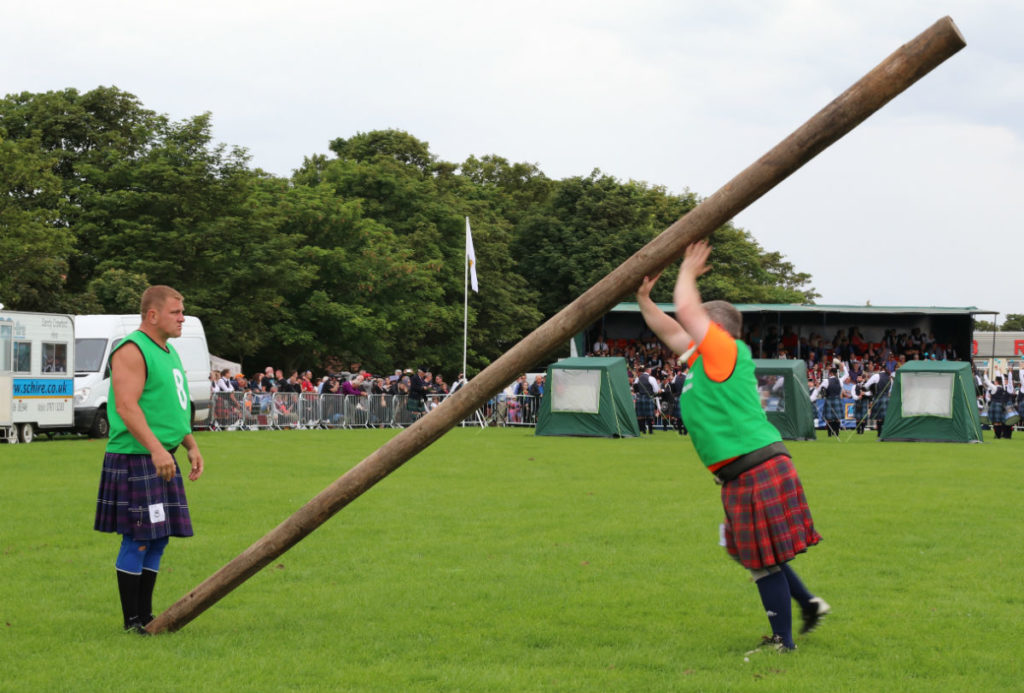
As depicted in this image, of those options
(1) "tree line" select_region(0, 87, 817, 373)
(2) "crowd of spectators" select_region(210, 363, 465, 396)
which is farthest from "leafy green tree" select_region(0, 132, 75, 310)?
(2) "crowd of spectators" select_region(210, 363, 465, 396)

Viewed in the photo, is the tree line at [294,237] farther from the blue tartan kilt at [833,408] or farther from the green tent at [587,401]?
the blue tartan kilt at [833,408]

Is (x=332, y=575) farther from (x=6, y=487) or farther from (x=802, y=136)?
(x=6, y=487)

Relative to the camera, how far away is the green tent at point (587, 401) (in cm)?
2311

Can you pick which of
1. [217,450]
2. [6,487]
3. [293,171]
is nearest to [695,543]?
[6,487]

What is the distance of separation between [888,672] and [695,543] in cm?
335

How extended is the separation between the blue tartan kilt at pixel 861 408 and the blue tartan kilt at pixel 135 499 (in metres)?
23.3

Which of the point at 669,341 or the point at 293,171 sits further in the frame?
Answer: the point at 293,171

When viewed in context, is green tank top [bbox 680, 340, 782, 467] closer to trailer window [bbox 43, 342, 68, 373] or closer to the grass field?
the grass field

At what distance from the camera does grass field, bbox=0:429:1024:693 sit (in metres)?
4.32

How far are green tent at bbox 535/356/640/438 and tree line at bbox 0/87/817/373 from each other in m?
11.9

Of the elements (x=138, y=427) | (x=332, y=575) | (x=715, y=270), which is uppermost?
(x=715, y=270)

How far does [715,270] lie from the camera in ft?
180

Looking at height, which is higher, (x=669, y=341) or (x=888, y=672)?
(x=669, y=341)

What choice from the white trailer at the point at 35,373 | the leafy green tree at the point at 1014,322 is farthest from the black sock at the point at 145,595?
the leafy green tree at the point at 1014,322
